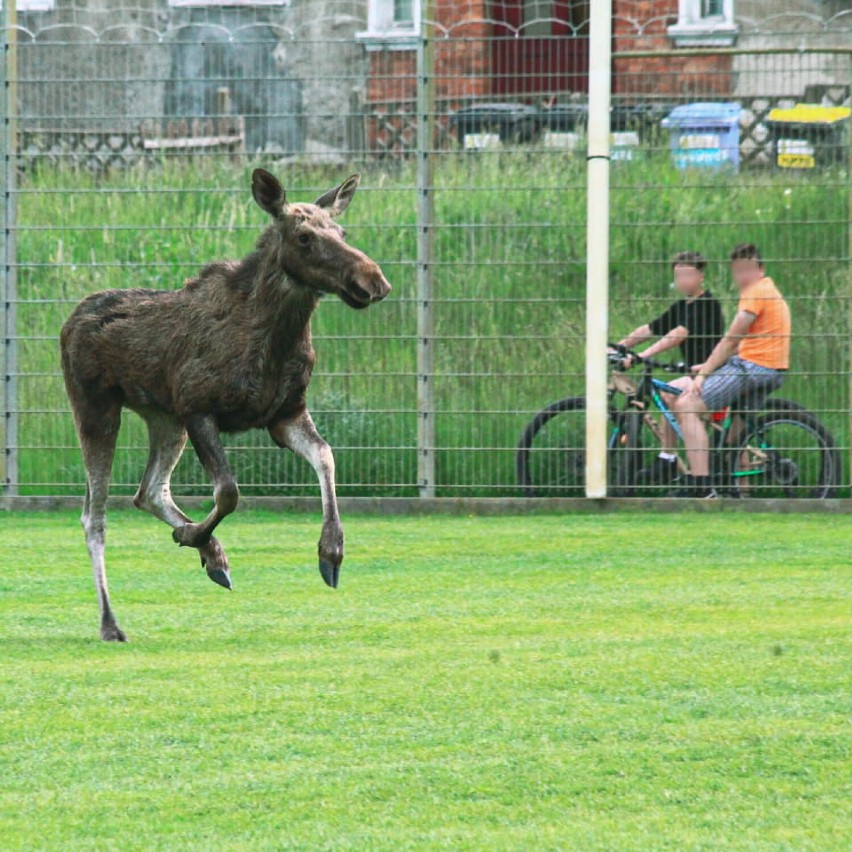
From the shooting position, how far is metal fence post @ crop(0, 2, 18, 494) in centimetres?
1257

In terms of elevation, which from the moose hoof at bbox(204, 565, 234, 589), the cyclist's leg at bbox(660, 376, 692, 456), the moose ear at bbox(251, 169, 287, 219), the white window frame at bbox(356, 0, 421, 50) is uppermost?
the white window frame at bbox(356, 0, 421, 50)

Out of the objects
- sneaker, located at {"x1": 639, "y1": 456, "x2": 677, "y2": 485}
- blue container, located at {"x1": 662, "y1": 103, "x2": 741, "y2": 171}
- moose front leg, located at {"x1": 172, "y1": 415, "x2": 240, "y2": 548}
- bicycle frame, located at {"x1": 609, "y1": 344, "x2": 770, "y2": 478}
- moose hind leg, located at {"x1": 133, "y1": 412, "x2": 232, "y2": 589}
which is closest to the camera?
moose front leg, located at {"x1": 172, "y1": 415, "x2": 240, "y2": 548}

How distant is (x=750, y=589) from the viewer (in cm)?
873

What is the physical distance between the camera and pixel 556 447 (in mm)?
12438

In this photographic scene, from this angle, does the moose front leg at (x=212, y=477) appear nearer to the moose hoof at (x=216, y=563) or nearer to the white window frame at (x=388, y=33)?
the moose hoof at (x=216, y=563)

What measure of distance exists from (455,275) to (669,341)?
5.00 feet

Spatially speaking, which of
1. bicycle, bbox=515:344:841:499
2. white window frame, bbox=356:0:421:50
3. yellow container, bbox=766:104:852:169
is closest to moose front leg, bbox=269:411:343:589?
bicycle, bbox=515:344:841:499

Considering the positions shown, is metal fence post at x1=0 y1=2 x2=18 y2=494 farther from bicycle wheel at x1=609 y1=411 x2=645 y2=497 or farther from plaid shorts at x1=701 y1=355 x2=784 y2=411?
plaid shorts at x1=701 y1=355 x2=784 y2=411

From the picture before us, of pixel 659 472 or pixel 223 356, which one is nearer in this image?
pixel 223 356

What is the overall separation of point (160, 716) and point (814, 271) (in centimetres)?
751

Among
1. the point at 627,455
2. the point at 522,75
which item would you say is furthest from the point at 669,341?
the point at 522,75

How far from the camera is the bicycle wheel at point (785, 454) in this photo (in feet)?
40.0

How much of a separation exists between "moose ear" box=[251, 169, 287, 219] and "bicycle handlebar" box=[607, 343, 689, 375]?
5.07 m

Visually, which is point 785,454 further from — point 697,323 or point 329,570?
point 329,570
